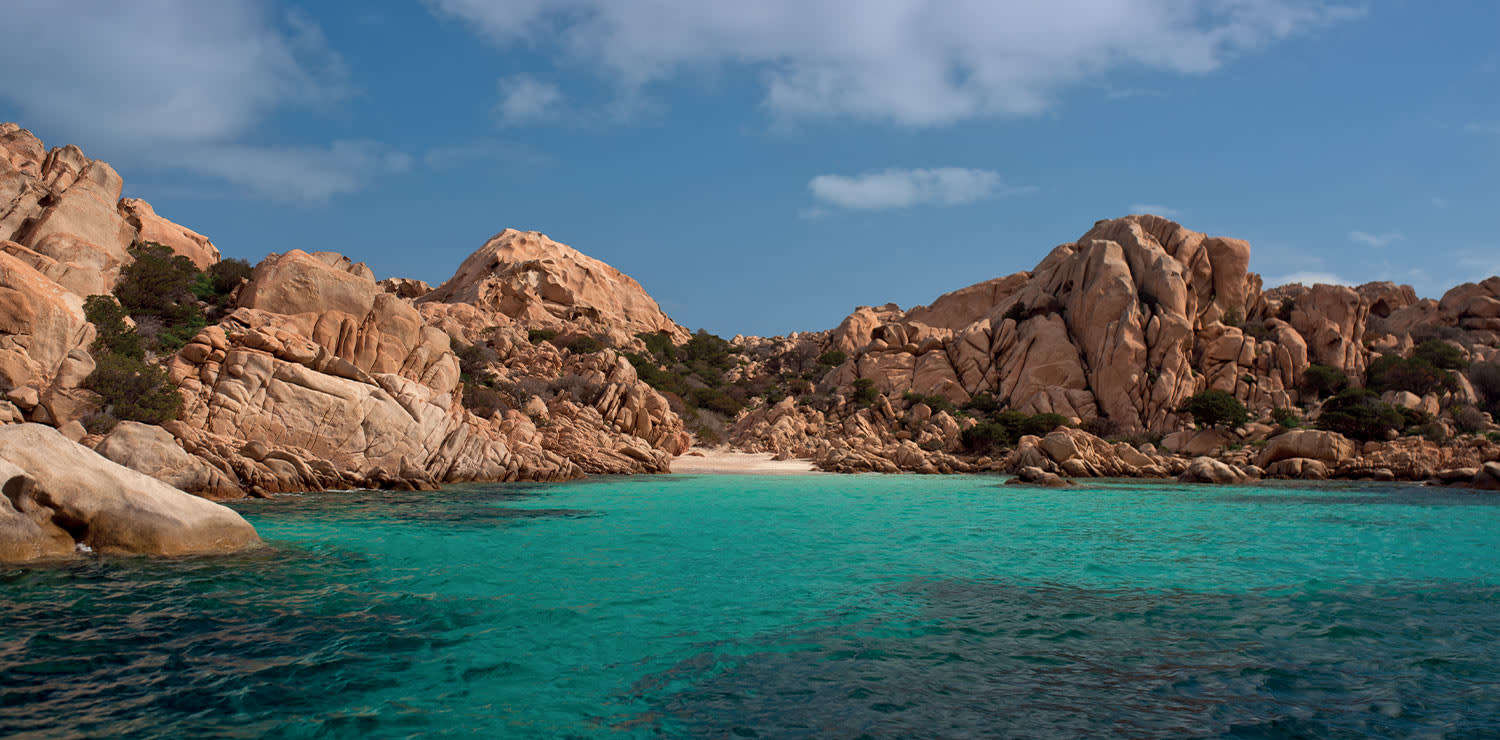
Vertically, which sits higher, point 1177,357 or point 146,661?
point 1177,357

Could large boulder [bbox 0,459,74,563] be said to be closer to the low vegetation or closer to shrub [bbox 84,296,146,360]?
the low vegetation

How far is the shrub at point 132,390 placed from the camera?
2284 cm

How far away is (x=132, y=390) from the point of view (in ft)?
76.4

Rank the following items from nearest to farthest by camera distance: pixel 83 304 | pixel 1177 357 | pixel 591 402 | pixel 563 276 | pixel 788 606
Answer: pixel 788 606 → pixel 83 304 → pixel 591 402 → pixel 1177 357 → pixel 563 276

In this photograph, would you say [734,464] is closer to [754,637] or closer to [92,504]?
[92,504]

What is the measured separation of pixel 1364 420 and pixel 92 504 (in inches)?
2315

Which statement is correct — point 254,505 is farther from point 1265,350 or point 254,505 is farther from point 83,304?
point 1265,350

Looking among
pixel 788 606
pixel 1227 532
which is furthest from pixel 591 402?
pixel 788 606

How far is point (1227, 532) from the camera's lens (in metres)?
19.1

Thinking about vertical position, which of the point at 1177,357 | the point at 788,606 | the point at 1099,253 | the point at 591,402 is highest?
→ the point at 1099,253

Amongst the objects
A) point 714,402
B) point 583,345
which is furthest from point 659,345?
point 714,402

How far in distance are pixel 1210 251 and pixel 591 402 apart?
55.8m

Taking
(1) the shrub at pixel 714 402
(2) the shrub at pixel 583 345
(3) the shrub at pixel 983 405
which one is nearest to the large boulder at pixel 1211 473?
(3) the shrub at pixel 983 405

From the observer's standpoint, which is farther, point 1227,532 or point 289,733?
point 1227,532
